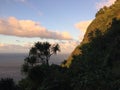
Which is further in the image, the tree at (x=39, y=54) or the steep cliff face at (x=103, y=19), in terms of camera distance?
the steep cliff face at (x=103, y=19)

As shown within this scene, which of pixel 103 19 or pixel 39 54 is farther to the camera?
pixel 103 19

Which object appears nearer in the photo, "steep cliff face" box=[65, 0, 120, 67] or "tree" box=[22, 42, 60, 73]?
"tree" box=[22, 42, 60, 73]

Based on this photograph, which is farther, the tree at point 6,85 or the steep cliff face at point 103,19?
the steep cliff face at point 103,19

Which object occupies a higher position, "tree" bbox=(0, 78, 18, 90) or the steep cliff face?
the steep cliff face

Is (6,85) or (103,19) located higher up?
(103,19)

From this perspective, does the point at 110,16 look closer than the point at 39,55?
No

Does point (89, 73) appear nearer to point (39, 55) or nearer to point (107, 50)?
point (107, 50)

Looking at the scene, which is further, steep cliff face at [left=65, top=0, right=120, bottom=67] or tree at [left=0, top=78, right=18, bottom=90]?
steep cliff face at [left=65, top=0, right=120, bottom=67]

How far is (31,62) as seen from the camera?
86.9 metres

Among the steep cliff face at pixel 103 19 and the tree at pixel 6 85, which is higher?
the steep cliff face at pixel 103 19

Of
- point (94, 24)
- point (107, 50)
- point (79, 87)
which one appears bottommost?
point (79, 87)

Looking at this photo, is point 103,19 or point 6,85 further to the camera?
point 103,19

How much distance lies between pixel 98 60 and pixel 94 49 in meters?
6.37

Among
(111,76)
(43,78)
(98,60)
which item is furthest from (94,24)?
(111,76)
